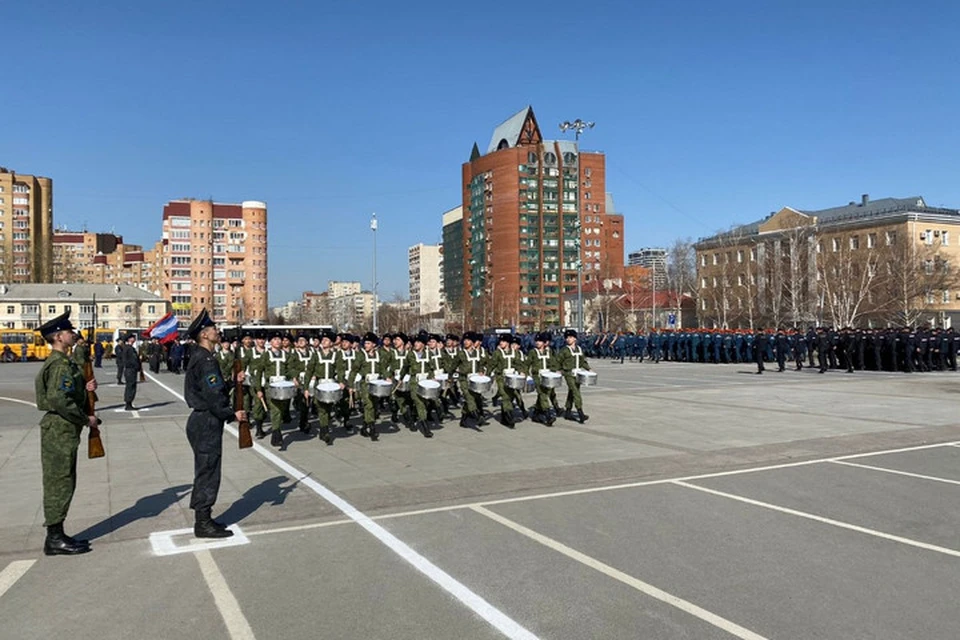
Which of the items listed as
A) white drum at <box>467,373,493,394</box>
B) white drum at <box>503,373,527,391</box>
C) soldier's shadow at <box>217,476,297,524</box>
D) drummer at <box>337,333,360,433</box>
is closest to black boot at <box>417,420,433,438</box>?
white drum at <box>467,373,493,394</box>

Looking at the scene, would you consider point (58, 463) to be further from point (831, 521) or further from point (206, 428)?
point (831, 521)

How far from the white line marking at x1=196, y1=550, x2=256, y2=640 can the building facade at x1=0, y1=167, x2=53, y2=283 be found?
135 metres

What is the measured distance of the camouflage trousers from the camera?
6.44 metres

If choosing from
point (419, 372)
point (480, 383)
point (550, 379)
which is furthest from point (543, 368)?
point (419, 372)

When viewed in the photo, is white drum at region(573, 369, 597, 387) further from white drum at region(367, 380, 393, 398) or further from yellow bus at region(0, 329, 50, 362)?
yellow bus at region(0, 329, 50, 362)

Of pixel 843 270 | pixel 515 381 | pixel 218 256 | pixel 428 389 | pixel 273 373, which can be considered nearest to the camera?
pixel 428 389

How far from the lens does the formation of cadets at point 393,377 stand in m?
13.2

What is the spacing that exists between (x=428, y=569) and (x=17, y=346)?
58.7 metres

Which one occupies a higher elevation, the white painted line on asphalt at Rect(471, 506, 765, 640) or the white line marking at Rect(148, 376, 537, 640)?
the white line marking at Rect(148, 376, 537, 640)

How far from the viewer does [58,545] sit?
21.0 ft

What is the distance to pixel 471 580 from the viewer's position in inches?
222

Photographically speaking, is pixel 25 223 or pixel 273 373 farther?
pixel 25 223

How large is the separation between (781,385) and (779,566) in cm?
2007

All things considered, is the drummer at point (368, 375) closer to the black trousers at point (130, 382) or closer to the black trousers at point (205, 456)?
the black trousers at point (205, 456)
